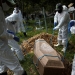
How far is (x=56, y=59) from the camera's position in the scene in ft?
16.1

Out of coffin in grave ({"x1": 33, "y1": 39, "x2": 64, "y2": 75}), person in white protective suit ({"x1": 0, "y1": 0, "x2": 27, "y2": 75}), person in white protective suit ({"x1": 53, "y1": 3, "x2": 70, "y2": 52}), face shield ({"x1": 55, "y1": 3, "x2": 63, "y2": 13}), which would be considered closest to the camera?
person in white protective suit ({"x1": 0, "y1": 0, "x2": 27, "y2": 75})

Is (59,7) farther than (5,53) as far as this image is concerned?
Yes

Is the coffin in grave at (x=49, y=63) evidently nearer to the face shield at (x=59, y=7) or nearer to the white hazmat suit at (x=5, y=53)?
the white hazmat suit at (x=5, y=53)

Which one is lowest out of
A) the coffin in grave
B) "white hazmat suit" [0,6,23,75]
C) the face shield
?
the coffin in grave

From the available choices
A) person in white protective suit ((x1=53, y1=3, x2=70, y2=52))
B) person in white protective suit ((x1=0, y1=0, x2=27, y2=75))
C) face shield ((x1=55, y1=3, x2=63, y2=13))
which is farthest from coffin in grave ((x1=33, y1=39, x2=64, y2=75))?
face shield ((x1=55, y1=3, x2=63, y2=13))

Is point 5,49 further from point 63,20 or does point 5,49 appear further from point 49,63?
point 63,20

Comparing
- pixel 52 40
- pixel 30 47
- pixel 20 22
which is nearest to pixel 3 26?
pixel 30 47

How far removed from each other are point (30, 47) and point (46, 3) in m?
12.9

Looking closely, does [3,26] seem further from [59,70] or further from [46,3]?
[46,3]

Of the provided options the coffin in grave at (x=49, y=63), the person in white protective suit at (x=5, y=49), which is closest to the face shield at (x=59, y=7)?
the coffin in grave at (x=49, y=63)

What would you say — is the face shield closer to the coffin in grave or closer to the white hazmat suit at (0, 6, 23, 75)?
the coffin in grave

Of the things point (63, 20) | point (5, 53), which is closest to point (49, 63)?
point (5, 53)

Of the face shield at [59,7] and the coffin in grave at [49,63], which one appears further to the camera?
the face shield at [59,7]

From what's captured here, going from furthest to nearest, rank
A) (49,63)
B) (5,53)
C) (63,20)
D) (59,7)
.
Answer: (59,7)
(63,20)
(49,63)
(5,53)
